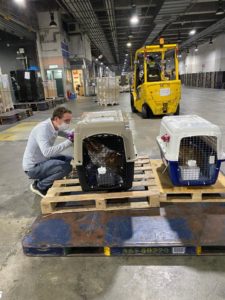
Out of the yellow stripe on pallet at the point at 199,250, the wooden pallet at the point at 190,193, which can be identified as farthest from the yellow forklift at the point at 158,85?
the yellow stripe on pallet at the point at 199,250

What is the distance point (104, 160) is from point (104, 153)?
80 mm

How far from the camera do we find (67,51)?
17672 mm

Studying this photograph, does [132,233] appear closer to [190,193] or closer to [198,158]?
[190,193]

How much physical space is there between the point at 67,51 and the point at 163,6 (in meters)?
8.92

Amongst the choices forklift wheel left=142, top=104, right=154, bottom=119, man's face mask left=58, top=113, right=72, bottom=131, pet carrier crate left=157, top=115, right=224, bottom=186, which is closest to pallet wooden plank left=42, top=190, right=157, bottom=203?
pet carrier crate left=157, top=115, right=224, bottom=186

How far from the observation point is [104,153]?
2703 mm

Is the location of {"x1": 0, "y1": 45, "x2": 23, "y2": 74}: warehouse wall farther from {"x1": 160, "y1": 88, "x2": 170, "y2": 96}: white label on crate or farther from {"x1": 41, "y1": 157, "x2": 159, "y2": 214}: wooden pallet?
{"x1": 41, "y1": 157, "x2": 159, "y2": 214}: wooden pallet

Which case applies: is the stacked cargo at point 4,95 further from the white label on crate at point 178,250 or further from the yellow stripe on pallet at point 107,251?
the white label on crate at point 178,250

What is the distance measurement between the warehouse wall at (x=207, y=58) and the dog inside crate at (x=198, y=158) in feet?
71.1

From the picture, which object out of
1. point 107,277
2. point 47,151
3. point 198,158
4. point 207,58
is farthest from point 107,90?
point 207,58

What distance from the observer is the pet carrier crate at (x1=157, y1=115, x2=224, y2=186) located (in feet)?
8.07

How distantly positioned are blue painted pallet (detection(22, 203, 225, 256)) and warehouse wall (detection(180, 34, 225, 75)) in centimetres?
2239

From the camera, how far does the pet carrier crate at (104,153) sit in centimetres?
235

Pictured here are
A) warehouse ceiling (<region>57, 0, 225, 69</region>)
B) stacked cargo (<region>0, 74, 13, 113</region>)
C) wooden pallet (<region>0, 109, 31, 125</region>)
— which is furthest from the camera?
warehouse ceiling (<region>57, 0, 225, 69</region>)
